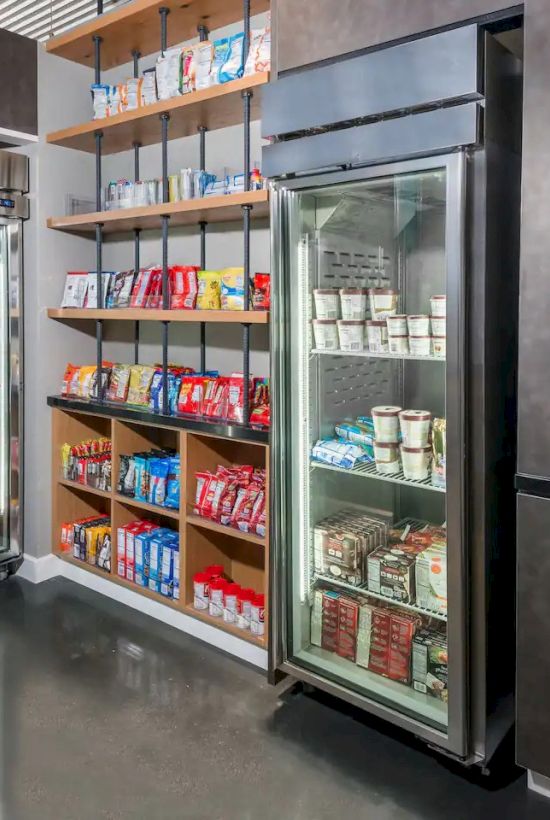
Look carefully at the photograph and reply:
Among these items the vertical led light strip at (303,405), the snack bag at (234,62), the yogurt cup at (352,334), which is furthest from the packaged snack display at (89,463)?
the snack bag at (234,62)

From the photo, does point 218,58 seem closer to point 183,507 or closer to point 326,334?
point 326,334

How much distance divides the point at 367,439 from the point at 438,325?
532 mm

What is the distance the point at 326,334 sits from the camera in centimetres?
251

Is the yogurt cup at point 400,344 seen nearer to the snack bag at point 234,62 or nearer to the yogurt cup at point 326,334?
the yogurt cup at point 326,334

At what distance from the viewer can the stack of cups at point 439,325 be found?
7.25 ft

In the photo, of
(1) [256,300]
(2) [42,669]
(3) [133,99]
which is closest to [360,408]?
(1) [256,300]

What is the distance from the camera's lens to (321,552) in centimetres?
266

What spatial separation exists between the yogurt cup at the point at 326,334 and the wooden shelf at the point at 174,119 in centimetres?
97

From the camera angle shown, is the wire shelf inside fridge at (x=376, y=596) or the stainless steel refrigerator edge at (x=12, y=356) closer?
the wire shelf inside fridge at (x=376, y=596)

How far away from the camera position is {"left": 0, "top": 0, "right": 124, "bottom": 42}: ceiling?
4.62 m

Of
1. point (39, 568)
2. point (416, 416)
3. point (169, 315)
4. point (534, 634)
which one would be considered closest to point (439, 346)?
point (416, 416)

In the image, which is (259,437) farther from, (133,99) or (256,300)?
(133,99)

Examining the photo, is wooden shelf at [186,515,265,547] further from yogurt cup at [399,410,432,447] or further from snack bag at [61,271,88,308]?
snack bag at [61,271,88,308]

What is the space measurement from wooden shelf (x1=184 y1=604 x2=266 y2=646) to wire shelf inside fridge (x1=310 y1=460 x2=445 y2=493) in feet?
2.85
